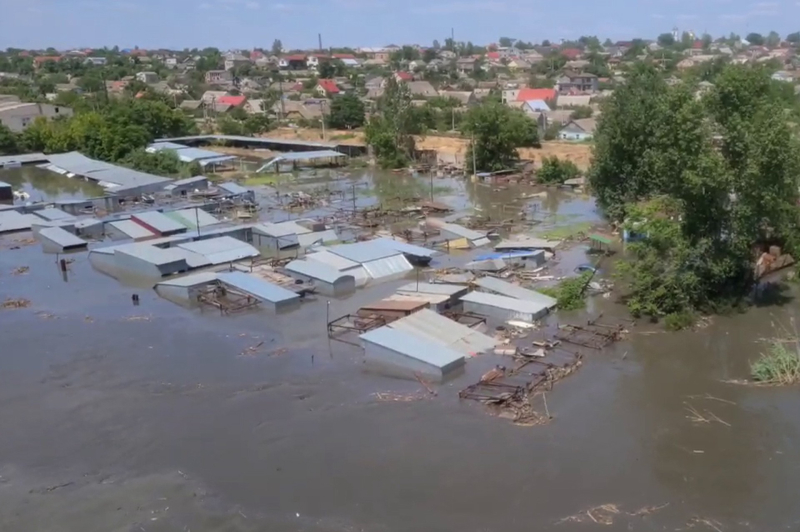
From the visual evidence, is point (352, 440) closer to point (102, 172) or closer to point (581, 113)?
point (102, 172)

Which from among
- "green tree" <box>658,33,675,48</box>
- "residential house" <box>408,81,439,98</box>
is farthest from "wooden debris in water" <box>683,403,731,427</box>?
"green tree" <box>658,33,675,48</box>

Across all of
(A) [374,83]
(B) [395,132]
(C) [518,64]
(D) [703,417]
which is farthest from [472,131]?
(C) [518,64]

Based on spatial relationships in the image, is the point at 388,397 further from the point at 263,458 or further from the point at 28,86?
the point at 28,86

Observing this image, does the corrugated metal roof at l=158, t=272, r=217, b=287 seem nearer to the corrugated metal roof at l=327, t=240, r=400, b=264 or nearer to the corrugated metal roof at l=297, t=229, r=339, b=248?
the corrugated metal roof at l=327, t=240, r=400, b=264

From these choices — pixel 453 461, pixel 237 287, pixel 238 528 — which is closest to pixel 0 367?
pixel 237 287

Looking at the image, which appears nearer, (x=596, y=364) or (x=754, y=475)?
(x=754, y=475)
